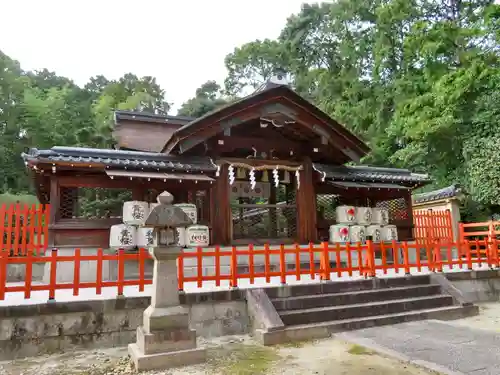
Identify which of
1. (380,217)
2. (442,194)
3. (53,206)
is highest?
(442,194)

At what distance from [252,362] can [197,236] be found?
536 centimetres

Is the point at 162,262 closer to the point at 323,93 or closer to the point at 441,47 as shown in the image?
the point at 441,47

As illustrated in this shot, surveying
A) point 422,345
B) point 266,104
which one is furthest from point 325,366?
point 266,104

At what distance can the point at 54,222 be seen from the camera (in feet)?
32.8

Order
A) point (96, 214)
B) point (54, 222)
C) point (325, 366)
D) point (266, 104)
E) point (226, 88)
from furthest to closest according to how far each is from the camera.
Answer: point (226, 88)
point (96, 214)
point (266, 104)
point (54, 222)
point (325, 366)

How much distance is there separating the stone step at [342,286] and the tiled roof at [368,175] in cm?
433

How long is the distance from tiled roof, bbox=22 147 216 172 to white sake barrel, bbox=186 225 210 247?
5.60ft

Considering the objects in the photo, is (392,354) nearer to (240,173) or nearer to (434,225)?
(240,173)

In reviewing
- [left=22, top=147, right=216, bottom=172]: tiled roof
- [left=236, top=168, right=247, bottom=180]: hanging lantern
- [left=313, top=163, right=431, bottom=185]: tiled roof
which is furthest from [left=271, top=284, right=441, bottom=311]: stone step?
[left=236, top=168, right=247, bottom=180]: hanging lantern

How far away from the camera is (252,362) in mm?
5594

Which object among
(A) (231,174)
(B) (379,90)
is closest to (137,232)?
(A) (231,174)

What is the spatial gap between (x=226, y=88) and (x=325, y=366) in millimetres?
41593

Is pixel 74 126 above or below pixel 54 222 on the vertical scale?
above

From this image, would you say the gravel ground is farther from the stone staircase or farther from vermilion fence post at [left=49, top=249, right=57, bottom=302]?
vermilion fence post at [left=49, top=249, right=57, bottom=302]
